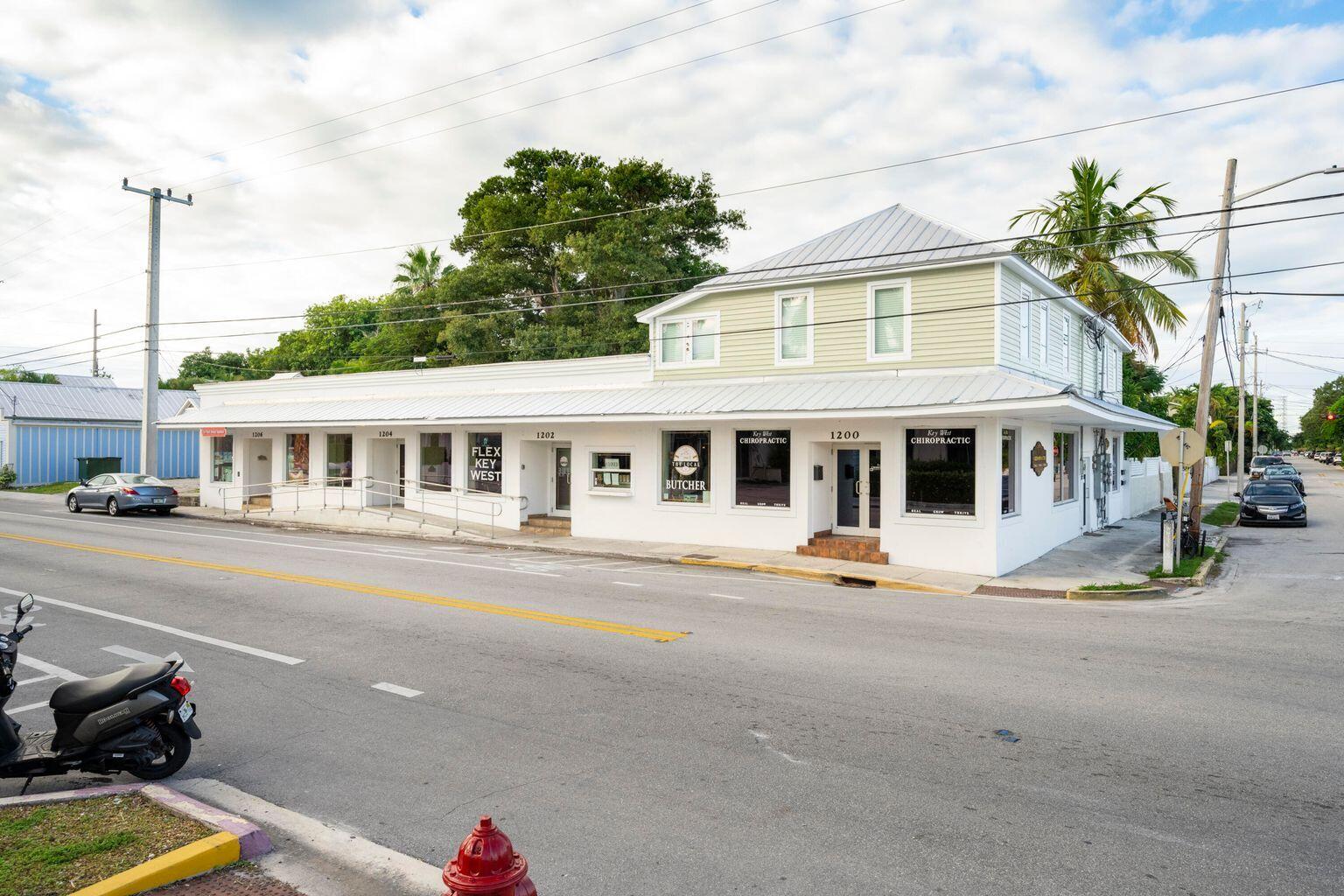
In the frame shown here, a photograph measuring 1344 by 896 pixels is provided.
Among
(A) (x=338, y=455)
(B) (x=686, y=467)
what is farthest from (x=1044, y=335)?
(A) (x=338, y=455)

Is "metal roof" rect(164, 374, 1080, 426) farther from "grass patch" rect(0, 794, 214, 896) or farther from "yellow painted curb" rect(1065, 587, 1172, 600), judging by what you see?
"grass patch" rect(0, 794, 214, 896)

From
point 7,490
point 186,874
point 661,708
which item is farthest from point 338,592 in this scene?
point 7,490

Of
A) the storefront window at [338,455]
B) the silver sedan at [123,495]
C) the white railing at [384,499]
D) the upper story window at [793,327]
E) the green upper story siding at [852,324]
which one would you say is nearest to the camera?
the green upper story siding at [852,324]

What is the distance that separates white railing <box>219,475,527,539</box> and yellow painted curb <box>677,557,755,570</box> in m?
7.01

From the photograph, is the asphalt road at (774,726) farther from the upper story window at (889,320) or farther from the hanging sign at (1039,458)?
the upper story window at (889,320)

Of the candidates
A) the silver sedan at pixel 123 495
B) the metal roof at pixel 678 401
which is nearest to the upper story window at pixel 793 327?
the metal roof at pixel 678 401

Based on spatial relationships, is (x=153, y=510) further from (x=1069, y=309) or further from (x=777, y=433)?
(x=1069, y=309)

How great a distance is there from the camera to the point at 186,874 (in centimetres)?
439

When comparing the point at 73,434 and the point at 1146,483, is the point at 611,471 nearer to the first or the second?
the point at 1146,483

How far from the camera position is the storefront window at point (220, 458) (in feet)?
103

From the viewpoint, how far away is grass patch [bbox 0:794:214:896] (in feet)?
13.6

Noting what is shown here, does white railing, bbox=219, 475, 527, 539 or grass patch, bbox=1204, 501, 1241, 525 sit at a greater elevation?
white railing, bbox=219, 475, 527, 539

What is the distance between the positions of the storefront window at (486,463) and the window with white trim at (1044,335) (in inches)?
574

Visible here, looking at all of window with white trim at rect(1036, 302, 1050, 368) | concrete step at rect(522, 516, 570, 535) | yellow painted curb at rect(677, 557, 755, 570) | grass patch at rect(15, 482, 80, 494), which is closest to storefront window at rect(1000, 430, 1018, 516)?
window with white trim at rect(1036, 302, 1050, 368)
